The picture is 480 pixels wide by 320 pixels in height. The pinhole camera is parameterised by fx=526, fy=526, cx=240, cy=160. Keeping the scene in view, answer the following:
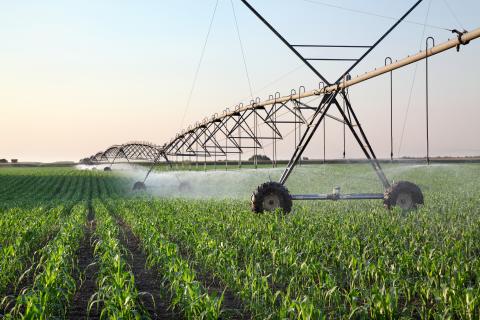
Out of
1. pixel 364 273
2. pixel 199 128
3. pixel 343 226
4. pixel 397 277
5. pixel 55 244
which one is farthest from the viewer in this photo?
pixel 199 128

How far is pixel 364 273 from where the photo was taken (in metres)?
7.59

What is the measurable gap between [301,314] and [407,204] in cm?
977

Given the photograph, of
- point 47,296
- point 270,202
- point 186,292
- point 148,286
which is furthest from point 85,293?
point 270,202

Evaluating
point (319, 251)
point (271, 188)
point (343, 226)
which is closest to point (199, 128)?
point (271, 188)

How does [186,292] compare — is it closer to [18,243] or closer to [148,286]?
[148,286]

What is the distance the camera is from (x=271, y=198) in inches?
542

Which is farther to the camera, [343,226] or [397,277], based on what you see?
[343,226]

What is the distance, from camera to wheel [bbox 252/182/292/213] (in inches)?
539

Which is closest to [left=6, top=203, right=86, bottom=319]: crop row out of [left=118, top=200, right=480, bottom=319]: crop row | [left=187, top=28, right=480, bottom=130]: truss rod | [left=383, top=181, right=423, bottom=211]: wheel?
[left=118, top=200, right=480, bottom=319]: crop row

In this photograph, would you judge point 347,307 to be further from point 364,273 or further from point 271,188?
point 271,188

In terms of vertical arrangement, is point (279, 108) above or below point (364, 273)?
above

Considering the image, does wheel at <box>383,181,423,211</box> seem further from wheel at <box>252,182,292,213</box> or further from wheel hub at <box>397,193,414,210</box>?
wheel at <box>252,182,292,213</box>

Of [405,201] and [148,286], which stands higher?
[405,201]

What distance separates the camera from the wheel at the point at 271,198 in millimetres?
13703
